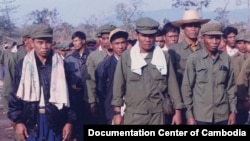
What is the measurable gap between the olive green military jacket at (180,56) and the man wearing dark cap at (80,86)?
1.34 m

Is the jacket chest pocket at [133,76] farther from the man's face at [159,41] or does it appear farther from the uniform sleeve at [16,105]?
the man's face at [159,41]

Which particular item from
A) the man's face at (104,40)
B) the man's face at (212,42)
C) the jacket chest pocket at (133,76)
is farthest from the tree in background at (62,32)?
the jacket chest pocket at (133,76)

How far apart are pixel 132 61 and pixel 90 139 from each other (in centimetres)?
106

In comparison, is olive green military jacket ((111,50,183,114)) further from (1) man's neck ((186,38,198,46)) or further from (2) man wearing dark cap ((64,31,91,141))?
(1) man's neck ((186,38,198,46))

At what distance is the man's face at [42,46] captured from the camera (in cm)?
610

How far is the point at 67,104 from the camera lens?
20.3ft

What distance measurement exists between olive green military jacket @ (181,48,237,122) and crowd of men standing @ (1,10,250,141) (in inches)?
0.5

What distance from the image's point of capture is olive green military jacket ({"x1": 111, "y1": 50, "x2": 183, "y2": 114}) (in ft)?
21.1

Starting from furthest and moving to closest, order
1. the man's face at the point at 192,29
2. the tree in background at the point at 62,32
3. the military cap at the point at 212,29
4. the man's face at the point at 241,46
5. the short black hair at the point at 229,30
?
the tree in background at the point at 62,32 < the short black hair at the point at 229,30 < the man's face at the point at 241,46 < the man's face at the point at 192,29 < the military cap at the point at 212,29

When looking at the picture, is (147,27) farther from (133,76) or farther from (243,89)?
(243,89)

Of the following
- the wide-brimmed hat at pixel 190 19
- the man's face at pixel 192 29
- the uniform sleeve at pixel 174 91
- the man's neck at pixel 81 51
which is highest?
the wide-brimmed hat at pixel 190 19

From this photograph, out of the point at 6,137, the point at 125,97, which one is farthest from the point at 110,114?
the point at 6,137

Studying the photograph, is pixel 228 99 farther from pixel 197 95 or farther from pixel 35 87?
pixel 35 87

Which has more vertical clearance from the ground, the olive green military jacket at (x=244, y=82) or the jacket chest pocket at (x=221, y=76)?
the jacket chest pocket at (x=221, y=76)
